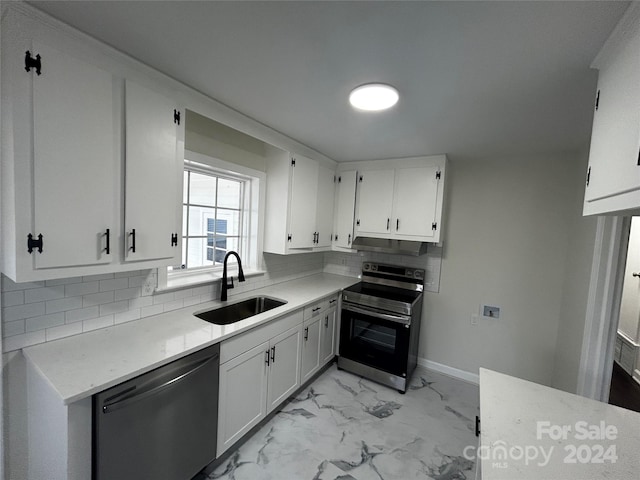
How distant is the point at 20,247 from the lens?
105cm

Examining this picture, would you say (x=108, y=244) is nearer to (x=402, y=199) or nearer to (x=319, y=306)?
(x=319, y=306)

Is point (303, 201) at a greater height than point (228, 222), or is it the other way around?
point (303, 201)

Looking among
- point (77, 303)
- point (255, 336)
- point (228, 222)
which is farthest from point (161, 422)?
point (228, 222)

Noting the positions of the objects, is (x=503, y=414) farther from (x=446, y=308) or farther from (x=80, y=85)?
(x=80, y=85)

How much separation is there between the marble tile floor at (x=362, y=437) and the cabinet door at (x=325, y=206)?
151 centimetres

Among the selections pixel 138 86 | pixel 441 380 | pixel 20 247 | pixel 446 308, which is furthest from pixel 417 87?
pixel 441 380

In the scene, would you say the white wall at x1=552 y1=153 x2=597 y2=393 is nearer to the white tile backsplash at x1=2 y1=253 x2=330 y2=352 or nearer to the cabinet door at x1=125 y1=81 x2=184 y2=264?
the cabinet door at x1=125 y1=81 x2=184 y2=264

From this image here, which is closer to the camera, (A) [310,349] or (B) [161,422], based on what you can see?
(B) [161,422]

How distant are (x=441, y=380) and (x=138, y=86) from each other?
11.6 ft

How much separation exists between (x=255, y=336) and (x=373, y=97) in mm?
1686

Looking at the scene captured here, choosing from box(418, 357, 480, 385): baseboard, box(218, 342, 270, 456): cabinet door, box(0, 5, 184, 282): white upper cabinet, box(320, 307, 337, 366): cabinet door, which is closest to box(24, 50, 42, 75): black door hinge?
box(0, 5, 184, 282): white upper cabinet

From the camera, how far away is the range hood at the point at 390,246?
2740 millimetres

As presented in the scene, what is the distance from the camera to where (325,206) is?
3068mm

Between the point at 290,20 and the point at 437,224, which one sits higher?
the point at 290,20
